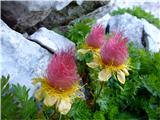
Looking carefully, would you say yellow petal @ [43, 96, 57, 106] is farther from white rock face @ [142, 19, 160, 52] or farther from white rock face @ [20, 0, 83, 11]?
white rock face @ [142, 19, 160, 52]

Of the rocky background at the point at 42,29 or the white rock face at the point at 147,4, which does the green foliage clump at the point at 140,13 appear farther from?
the white rock face at the point at 147,4

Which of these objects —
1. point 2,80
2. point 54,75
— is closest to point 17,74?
point 2,80

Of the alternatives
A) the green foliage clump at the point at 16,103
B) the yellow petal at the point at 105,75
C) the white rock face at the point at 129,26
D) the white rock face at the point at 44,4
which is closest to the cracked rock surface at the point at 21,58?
the green foliage clump at the point at 16,103

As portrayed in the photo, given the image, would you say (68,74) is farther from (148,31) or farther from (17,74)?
(148,31)

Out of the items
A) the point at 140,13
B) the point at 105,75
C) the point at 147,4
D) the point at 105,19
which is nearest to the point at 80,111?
the point at 105,75

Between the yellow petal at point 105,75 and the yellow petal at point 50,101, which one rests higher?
the yellow petal at point 105,75

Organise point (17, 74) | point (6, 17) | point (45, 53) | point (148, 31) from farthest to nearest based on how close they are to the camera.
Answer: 1. point (148, 31)
2. point (6, 17)
3. point (45, 53)
4. point (17, 74)
